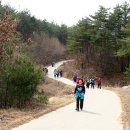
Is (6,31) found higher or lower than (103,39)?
lower

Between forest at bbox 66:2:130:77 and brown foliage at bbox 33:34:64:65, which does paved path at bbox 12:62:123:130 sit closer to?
forest at bbox 66:2:130:77

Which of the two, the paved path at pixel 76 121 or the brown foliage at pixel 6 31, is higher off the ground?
the brown foliage at pixel 6 31

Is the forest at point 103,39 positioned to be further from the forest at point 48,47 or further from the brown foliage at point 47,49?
the brown foliage at point 47,49

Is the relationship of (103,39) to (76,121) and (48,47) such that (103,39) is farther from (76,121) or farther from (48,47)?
(76,121)

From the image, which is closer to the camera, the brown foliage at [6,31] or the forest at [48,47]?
the brown foliage at [6,31]

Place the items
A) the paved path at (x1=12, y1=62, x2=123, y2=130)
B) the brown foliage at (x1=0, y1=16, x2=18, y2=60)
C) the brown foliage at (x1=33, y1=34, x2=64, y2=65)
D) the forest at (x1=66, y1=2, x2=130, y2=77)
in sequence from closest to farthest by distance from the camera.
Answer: the paved path at (x1=12, y1=62, x2=123, y2=130) → the brown foliage at (x1=0, y1=16, x2=18, y2=60) → the forest at (x1=66, y1=2, x2=130, y2=77) → the brown foliage at (x1=33, y1=34, x2=64, y2=65)

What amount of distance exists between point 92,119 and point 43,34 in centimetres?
9197

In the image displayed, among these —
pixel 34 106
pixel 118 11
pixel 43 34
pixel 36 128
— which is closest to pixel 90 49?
pixel 118 11

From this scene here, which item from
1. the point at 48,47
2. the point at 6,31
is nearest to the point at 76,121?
the point at 6,31

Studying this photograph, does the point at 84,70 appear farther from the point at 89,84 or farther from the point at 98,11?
the point at 89,84

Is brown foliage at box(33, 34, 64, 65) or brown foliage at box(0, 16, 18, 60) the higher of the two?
brown foliage at box(33, 34, 64, 65)

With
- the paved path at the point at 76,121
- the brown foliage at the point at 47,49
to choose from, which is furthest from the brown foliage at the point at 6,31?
the brown foliage at the point at 47,49

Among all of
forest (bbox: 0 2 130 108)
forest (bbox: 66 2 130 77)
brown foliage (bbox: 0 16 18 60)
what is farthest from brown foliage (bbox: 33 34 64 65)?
brown foliage (bbox: 0 16 18 60)

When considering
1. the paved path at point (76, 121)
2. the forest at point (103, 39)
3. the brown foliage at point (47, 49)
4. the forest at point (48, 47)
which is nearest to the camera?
the paved path at point (76, 121)
